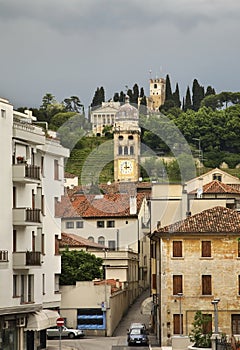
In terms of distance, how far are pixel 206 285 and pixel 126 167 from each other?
116026 millimetres

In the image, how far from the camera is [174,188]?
85.0m

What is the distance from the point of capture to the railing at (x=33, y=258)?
186 feet

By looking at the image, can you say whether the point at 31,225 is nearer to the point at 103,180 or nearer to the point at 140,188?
the point at 140,188

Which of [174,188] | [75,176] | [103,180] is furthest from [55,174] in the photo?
[103,180]

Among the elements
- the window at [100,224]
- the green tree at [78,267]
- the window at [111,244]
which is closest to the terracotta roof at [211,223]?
the green tree at [78,267]

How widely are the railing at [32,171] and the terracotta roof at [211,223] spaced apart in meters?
11.3

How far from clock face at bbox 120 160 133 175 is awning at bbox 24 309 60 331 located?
11896 centimetres

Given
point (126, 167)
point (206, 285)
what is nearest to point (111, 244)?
point (206, 285)

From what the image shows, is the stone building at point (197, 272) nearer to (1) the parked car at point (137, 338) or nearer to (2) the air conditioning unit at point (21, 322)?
(1) the parked car at point (137, 338)

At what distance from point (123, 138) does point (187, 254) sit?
393ft

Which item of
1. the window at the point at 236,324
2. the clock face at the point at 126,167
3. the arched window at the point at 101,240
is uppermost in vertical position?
the clock face at the point at 126,167

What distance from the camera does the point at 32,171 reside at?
189 feet

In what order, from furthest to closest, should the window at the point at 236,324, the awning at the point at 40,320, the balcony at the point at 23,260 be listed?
the window at the point at 236,324
the awning at the point at 40,320
the balcony at the point at 23,260

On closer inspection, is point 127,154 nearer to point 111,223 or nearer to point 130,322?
point 111,223
